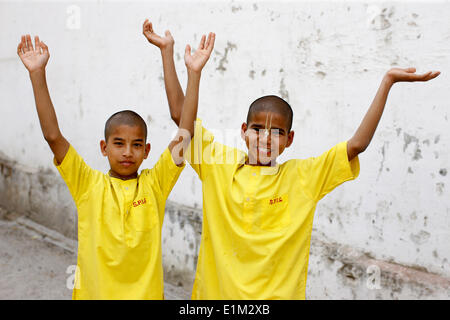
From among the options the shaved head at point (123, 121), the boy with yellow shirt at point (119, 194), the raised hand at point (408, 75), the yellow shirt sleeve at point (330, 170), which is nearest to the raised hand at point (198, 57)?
the boy with yellow shirt at point (119, 194)

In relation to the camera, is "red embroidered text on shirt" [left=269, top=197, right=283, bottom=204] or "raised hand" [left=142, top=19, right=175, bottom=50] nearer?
"red embroidered text on shirt" [left=269, top=197, right=283, bottom=204]

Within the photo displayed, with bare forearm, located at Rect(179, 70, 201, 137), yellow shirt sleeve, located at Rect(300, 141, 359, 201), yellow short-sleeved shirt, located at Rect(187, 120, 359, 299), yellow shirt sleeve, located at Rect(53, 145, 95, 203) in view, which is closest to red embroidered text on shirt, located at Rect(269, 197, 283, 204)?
yellow short-sleeved shirt, located at Rect(187, 120, 359, 299)

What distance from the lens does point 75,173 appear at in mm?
2215

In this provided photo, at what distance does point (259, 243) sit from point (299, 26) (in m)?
1.68

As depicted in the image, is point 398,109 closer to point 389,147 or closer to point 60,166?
point 389,147

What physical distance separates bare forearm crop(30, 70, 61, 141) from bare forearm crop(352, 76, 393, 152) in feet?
4.31

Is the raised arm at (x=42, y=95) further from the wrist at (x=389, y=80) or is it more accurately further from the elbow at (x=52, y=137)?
the wrist at (x=389, y=80)

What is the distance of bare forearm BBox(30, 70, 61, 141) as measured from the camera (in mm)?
2076

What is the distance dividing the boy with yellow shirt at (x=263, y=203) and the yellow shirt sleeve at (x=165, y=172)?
0.10 m

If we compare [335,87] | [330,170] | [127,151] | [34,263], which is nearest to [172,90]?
[127,151]

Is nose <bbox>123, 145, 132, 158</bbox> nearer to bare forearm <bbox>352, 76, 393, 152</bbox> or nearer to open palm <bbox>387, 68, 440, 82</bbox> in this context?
bare forearm <bbox>352, 76, 393, 152</bbox>

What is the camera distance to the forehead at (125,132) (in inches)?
89.7

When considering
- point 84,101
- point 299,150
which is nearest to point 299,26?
point 299,150

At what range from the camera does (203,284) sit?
223 cm
